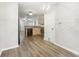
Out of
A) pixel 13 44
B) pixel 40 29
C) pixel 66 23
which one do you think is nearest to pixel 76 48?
pixel 66 23

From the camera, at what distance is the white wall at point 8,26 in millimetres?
1122

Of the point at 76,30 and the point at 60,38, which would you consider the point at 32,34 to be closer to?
the point at 60,38

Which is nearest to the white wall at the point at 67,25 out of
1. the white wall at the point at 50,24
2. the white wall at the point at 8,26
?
the white wall at the point at 50,24

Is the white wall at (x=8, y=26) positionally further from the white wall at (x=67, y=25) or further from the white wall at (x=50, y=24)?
the white wall at (x=67, y=25)

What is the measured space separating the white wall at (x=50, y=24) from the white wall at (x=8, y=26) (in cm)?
36

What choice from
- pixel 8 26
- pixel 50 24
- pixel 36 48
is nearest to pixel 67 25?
pixel 50 24

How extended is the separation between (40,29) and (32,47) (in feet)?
0.81

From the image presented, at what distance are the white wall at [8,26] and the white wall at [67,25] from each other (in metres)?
0.50

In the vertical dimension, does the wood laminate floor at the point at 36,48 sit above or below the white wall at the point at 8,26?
below

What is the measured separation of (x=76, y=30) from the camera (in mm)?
1101

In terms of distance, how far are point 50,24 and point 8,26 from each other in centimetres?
51

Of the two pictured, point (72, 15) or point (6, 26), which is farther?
point (6, 26)

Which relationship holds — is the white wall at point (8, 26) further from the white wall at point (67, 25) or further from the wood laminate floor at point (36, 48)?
the white wall at point (67, 25)

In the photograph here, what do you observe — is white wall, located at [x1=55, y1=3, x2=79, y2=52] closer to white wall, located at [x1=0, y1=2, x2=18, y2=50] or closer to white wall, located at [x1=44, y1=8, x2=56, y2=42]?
white wall, located at [x1=44, y1=8, x2=56, y2=42]
